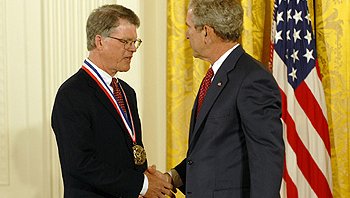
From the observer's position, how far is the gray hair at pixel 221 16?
2.75 meters

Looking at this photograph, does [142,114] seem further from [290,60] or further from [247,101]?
[247,101]

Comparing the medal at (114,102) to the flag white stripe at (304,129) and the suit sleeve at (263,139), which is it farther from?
the flag white stripe at (304,129)

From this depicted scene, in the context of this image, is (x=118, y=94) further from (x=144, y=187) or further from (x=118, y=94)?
(x=144, y=187)

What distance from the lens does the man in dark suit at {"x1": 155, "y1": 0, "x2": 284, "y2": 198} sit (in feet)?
8.40

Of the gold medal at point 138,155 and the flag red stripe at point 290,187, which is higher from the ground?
the gold medal at point 138,155

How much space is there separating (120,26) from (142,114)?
1.38 meters

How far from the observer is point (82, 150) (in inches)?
112

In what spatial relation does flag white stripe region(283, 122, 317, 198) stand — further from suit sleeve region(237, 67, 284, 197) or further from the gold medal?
suit sleeve region(237, 67, 284, 197)

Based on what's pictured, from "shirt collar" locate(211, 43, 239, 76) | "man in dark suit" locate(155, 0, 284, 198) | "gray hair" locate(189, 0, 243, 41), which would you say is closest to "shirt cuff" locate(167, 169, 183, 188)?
"man in dark suit" locate(155, 0, 284, 198)

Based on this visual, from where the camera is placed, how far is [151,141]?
449cm

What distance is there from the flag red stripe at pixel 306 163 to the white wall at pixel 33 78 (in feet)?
4.31

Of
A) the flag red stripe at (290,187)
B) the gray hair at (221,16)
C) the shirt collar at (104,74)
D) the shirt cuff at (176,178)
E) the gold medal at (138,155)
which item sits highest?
the gray hair at (221,16)

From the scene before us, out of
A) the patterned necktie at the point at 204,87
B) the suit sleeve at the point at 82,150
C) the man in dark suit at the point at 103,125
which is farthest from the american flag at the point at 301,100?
the suit sleeve at the point at 82,150

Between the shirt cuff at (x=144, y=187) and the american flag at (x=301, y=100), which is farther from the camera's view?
the american flag at (x=301, y=100)
